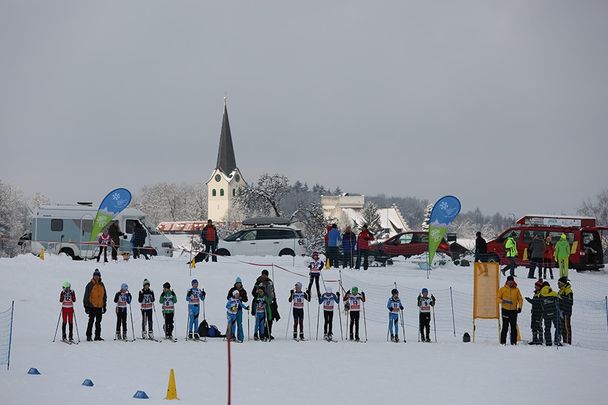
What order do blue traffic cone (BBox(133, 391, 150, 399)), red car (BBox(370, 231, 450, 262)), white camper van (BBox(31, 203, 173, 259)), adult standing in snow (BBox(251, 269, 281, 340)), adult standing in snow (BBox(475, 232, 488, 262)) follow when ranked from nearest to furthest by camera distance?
blue traffic cone (BBox(133, 391, 150, 399)) → adult standing in snow (BBox(251, 269, 281, 340)) → adult standing in snow (BBox(475, 232, 488, 262)) → white camper van (BBox(31, 203, 173, 259)) → red car (BBox(370, 231, 450, 262))

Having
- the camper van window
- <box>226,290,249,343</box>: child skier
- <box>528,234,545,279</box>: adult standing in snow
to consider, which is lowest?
<box>226,290,249,343</box>: child skier

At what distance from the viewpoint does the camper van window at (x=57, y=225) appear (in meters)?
33.9

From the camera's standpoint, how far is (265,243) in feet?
108

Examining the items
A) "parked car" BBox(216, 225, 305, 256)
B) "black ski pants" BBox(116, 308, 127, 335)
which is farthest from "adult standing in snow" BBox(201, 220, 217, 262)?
"black ski pants" BBox(116, 308, 127, 335)

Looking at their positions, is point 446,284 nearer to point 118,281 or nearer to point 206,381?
point 118,281

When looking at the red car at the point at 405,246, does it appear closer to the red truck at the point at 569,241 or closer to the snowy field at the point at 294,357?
the red truck at the point at 569,241

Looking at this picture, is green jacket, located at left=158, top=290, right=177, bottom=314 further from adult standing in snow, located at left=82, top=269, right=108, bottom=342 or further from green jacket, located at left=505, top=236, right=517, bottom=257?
green jacket, located at left=505, top=236, right=517, bottom=257

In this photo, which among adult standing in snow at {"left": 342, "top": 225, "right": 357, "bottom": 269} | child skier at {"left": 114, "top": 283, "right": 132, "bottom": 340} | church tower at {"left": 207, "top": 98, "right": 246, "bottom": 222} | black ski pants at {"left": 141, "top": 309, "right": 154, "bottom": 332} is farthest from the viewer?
church tower at {"left": 207, "top": 98, "right": 246, "bottom": 222}

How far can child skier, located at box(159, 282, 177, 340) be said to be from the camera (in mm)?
20406


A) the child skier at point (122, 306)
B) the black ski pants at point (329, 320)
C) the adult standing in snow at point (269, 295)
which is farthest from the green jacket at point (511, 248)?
→ the child skier at point (122, 306)

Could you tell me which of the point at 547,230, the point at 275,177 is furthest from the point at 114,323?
the point at 275,177

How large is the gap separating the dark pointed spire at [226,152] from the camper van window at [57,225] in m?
95.8

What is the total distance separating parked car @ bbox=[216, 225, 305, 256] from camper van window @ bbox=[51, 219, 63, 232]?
20.2 ft

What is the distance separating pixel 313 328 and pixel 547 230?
40.4ft
